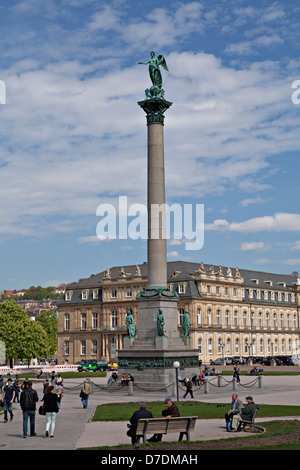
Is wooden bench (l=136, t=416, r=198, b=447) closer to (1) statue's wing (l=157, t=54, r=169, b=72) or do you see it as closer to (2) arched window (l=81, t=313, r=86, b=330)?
(1) statue's wing (l=157, t=54, r=169, b=72)

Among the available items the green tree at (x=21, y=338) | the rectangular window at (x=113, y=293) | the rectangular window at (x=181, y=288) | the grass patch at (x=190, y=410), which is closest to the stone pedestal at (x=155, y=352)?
the grass patch at (x=190, y=410)

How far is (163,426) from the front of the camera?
18.7m

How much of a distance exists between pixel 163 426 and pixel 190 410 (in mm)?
10974

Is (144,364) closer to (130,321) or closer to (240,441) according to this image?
(130,321)

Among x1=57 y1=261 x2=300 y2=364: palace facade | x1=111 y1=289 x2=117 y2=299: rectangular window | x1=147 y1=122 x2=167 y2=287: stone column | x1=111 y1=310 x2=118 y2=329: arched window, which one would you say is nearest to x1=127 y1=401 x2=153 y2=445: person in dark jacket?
x1=147 y1=122 x2=167 y2=287: stone column

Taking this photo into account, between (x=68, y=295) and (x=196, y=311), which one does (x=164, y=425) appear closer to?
(x=196, y=311)

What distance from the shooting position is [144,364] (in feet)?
149

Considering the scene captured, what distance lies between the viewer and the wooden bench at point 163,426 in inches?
720

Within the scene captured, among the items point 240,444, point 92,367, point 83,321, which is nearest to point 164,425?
point 240,444

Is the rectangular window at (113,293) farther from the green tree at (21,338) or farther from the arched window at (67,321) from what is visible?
the green tree at (21,338)

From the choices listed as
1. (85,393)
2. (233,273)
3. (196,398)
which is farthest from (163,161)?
(233,273)

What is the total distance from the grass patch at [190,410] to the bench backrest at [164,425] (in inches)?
286

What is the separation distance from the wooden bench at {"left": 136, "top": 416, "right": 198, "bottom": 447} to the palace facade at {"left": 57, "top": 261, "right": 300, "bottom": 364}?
86386 millimetres

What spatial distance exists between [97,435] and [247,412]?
5.51 metres
